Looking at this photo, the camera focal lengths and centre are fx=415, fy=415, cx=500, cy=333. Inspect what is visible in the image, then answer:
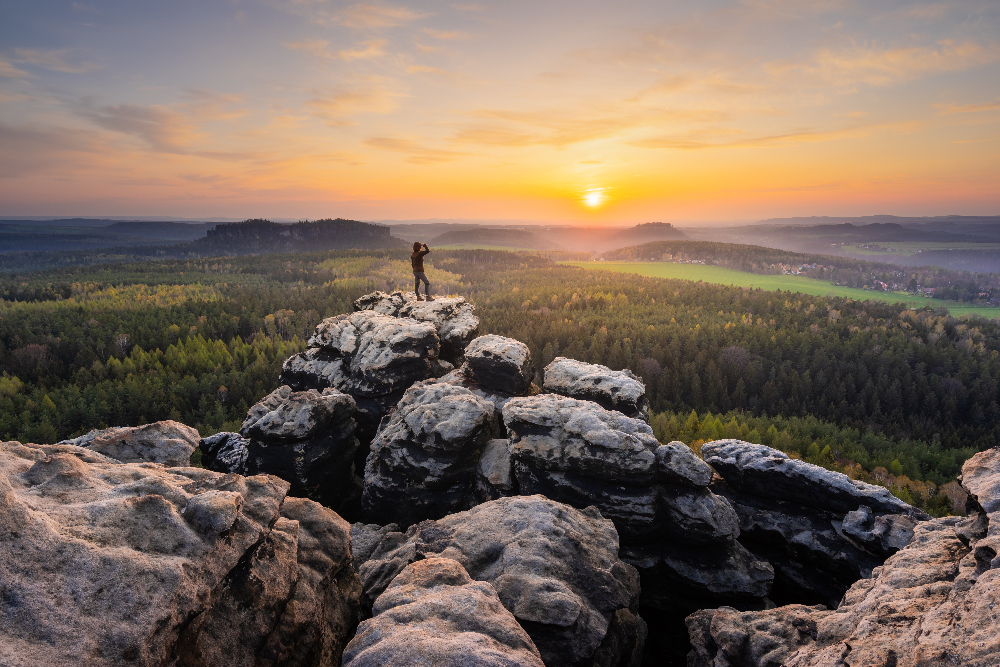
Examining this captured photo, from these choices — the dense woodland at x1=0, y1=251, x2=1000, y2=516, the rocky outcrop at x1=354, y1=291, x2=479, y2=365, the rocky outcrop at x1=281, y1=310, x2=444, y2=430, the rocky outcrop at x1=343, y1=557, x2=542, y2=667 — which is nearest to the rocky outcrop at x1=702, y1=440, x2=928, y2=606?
the rocky outcrop at x1=343, y1=557, x2=542, y2=667

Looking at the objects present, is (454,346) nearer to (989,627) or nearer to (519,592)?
(519,592)

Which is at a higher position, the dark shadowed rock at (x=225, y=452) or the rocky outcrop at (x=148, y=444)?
the rocky outcrop at (x=148, y=444)

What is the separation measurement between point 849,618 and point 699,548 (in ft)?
22.6

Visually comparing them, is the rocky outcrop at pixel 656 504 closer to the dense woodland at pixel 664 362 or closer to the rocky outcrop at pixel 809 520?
the rocky outcrop at pixel 809 520

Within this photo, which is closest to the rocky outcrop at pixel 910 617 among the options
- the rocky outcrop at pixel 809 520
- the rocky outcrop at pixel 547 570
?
the rocky outcrop at pixel 547 570

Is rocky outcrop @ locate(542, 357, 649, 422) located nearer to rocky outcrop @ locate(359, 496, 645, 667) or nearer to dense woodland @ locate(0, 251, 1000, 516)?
rocky outcrop @ locate(359, 496, 645, 667)

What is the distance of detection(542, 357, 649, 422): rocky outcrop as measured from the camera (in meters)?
Result: 20.0

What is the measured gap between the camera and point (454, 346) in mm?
27172

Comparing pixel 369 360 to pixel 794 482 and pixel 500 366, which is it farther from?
pixel 794 482

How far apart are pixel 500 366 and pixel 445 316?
8.15m

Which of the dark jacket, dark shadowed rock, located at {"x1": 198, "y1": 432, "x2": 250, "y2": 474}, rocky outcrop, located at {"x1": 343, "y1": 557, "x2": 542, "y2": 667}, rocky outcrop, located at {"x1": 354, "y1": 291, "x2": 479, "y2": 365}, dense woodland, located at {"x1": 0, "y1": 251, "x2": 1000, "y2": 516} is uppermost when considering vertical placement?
the dark jacket

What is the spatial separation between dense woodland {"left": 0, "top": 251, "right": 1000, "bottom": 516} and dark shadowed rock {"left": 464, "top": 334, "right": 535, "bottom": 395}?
76.1ft

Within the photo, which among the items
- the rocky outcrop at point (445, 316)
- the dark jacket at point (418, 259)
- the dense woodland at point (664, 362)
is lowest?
the dense woodland at point (664, 362)

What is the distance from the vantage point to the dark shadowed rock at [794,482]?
583 inches
